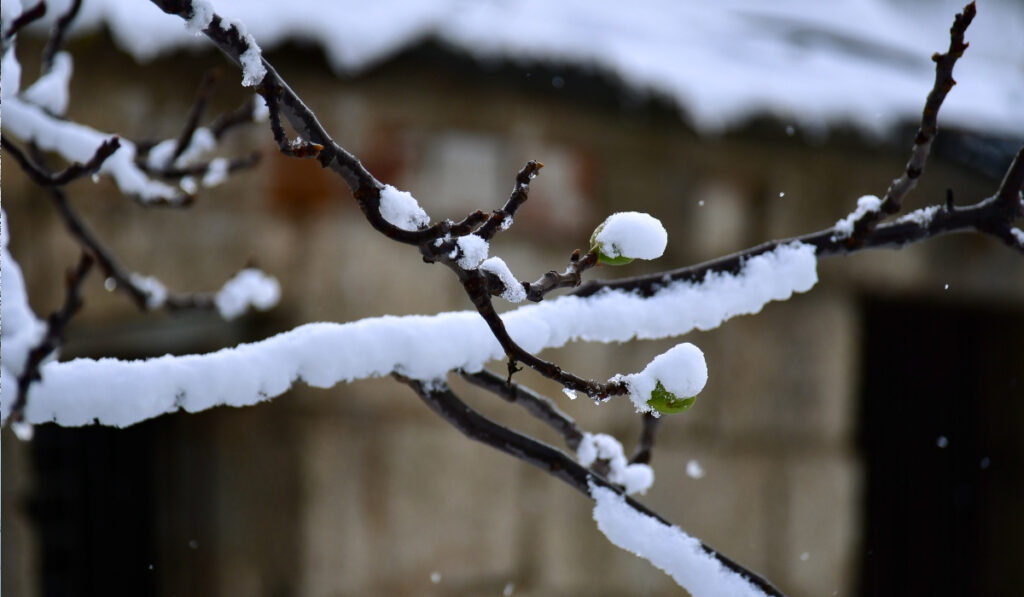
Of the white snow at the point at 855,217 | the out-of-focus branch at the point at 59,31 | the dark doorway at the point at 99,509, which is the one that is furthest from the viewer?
the dark doorway at the point at 99,509

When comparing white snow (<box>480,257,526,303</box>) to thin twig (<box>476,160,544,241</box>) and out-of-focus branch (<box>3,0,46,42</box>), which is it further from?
out-of-focus branch (<box>3,0,46,42</box>)

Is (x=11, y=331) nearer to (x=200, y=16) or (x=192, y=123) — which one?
(x=200, y=16)

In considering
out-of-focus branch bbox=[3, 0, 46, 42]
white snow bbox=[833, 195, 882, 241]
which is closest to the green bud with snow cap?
white snow bbox=[833, 195, 882, 241]

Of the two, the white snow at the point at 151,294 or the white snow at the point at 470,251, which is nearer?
the white snow at the point at 470,251

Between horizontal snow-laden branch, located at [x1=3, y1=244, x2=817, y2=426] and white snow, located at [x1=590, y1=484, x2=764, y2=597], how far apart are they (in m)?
0.16

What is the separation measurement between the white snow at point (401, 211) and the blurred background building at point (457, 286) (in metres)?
1.17

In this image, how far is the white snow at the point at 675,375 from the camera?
685mm

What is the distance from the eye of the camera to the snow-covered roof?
1.76 m

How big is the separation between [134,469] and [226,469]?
46 centimetres

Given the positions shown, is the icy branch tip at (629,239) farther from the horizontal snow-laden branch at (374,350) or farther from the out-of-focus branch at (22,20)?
the out-of-focus branch at (22,20)

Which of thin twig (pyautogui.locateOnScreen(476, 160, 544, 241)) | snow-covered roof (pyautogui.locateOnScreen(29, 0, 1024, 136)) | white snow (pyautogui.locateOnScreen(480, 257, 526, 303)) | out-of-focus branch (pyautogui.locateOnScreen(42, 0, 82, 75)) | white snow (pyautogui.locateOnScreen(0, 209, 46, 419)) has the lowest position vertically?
white snow (pyautogui.locateOnScreen(0, 209, 46, 419))

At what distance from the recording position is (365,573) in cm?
190

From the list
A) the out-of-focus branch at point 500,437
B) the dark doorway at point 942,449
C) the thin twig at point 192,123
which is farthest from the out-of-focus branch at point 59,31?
the dark doorway at point 942,449

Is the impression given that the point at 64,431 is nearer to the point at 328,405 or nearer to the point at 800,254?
the point at 328,405
